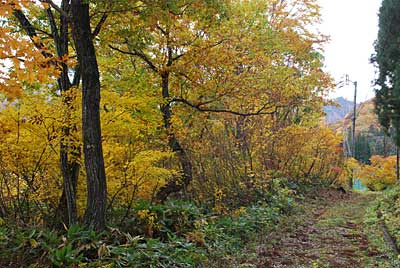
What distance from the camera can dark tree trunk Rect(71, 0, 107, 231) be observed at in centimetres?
433

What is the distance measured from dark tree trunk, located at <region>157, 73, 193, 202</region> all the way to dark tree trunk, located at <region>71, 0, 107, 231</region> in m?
2.51

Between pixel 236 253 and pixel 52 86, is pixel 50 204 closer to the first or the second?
pixel 52 86

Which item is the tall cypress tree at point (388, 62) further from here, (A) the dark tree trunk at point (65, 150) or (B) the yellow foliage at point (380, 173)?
(A) the dark tree trunk at point (65, 150)

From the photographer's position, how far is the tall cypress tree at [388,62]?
13008 millimetres

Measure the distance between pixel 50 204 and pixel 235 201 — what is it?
446 centimetres

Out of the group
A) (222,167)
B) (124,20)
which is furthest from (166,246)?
(222,167)

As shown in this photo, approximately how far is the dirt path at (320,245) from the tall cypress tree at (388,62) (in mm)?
5897

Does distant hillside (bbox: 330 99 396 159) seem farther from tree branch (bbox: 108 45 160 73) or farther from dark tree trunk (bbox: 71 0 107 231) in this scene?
dark tree trunk (bbox: 71 0 107 231)

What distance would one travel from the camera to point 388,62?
1348 centimetres

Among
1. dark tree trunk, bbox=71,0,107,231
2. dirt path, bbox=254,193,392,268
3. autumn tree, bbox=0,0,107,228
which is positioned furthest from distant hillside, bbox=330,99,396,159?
dark tree trunk, bbox=71,0,107,231

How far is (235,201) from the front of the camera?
8539 mm

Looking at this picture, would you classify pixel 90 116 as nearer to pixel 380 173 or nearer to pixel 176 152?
pixel 176 152

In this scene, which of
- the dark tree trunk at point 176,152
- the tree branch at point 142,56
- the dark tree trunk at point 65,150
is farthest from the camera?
the dark tree trunk at point 176,152

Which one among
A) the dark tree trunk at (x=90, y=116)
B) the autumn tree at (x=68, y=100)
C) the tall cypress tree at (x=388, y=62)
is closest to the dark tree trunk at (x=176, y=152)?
the autumn tree at (x=68, y=100)
